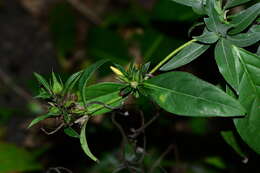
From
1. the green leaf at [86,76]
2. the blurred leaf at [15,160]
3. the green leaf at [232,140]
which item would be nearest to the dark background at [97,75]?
the blurred leaf at [15,160]

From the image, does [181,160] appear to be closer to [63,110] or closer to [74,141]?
[74,141]

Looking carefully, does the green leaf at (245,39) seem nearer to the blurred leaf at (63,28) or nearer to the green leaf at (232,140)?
the green leaf at (232,140)

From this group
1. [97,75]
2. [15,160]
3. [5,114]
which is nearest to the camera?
[15,160]

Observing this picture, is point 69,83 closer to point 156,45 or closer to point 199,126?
point 156,45

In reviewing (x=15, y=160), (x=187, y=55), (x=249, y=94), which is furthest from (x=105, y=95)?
(x=15, y=160)

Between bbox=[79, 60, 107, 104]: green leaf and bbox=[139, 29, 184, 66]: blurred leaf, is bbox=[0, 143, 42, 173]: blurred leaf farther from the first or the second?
bbox=[79, 60, 107, 104]: green leaf

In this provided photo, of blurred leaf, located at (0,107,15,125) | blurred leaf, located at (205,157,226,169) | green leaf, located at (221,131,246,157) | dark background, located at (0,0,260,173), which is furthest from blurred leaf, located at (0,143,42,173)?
green leaf, located at (221,131,246,157)

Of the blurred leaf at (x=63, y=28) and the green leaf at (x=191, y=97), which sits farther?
the blurred leaf at (x=63, y=28)
